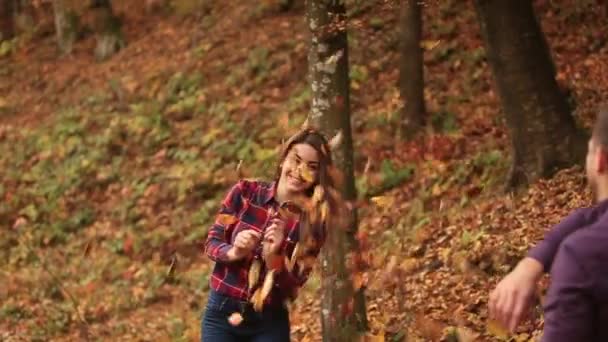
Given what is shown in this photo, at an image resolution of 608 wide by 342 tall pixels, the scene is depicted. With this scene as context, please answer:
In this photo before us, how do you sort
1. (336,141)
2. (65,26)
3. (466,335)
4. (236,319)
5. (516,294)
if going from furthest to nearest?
(65,26)
(466,335)
(336,141)
(236,319)
(516,294)

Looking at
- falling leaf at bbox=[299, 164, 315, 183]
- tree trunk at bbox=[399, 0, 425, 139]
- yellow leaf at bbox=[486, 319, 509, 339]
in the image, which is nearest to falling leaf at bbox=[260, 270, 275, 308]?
falling leaf at bbox=[299, 164, 315, 183]

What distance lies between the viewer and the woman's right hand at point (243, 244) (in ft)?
14.2

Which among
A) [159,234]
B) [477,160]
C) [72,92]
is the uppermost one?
[72,92]

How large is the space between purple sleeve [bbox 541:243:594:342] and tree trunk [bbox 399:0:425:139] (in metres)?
9.67

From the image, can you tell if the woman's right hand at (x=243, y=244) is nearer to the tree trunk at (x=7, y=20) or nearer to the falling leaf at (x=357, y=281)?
the falling leaf at (x=357, y=281)

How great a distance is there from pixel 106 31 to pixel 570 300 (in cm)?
→ 1917

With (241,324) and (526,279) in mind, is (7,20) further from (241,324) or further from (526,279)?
(526,279)

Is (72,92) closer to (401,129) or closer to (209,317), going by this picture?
(401,129)

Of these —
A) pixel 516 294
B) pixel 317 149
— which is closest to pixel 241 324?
pixel 317 149

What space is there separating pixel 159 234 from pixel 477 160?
190 inches

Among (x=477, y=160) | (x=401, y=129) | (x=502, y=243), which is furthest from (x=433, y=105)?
Result: (x=502, y=243)

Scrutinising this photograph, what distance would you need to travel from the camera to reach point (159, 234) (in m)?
12.8

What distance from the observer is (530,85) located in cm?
855

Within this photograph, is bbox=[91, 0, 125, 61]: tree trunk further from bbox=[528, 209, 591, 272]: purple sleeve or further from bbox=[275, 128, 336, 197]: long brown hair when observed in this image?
bbox=[528, 209, 591, 272]: purple sleeve
